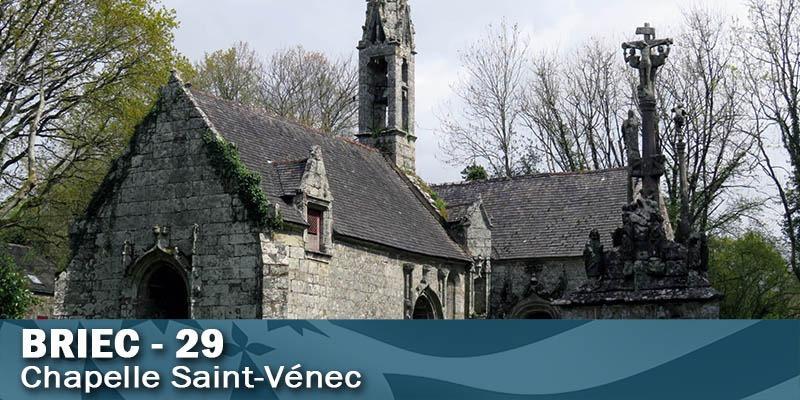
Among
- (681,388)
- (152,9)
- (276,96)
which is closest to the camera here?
(681,388)

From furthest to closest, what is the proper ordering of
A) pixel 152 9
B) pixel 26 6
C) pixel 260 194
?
pixel 152 9, pixel 26 6, pixel 260 194

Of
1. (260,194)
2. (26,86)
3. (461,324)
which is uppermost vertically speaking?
(26,86)

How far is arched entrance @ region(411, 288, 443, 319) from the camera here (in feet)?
87.9

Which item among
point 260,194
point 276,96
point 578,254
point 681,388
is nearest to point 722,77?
point 578,254

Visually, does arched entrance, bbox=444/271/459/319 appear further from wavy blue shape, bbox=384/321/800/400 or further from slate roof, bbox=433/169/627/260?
wavy blue shape, bbox=384/321/800/400

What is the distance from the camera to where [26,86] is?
1065 inches

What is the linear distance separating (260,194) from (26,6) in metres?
10.4

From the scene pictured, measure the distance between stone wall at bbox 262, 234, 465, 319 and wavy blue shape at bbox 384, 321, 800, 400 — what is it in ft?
32.1

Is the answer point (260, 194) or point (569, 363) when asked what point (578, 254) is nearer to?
point (260, 194)

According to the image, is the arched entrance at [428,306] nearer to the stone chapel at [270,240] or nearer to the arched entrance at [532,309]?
the stone chapel at [270,240]

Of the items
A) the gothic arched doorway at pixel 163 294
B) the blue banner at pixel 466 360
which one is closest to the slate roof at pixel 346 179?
the gothic arched doorway at pixel 163 294

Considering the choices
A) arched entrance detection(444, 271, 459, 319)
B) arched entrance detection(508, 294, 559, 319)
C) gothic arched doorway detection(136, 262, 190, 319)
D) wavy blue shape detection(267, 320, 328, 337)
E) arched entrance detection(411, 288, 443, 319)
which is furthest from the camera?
arched entrance detection(508, 294, 559, 319)

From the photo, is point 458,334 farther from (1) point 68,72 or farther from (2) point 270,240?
(1) point 68,72

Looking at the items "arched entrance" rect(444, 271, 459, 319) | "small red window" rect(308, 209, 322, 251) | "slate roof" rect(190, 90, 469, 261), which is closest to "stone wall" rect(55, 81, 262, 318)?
"slate roof" rect(190, 90, 469, 261)
